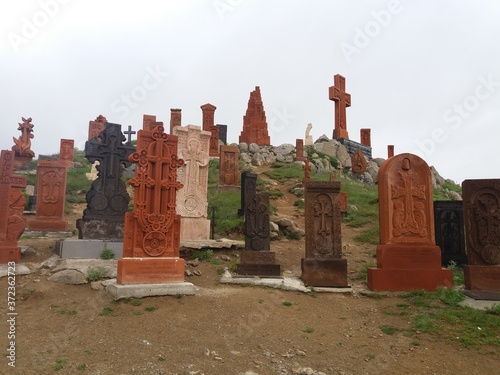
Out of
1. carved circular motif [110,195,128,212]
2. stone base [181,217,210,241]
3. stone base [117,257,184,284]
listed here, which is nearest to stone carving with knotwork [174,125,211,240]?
stone base [181,217,210,241]

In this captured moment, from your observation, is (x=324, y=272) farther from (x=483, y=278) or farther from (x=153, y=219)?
(x=153, y=219)

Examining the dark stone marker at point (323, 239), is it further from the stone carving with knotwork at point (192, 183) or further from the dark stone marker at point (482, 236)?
the stone carving with knotwork at point (192, 183)

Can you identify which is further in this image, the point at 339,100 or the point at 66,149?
the point at 339,100

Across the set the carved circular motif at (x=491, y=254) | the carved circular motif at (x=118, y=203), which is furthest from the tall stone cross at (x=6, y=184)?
the carved circular motif at (x=491, y=254)

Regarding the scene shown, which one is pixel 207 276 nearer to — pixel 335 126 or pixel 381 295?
pixel 381 295

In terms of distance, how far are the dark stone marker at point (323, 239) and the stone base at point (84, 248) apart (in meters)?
4.47

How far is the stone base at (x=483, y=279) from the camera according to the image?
6.93 meters

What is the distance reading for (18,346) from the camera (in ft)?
13.9

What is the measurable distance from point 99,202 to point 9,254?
7.53 ft

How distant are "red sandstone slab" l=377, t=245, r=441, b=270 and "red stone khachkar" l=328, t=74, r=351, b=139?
970 inches

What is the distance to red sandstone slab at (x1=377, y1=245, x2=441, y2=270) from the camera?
7418 mm

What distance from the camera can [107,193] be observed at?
968 cm

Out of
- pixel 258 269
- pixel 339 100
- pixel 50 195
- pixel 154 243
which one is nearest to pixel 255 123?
pixel 339 100

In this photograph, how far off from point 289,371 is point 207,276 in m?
4.25
